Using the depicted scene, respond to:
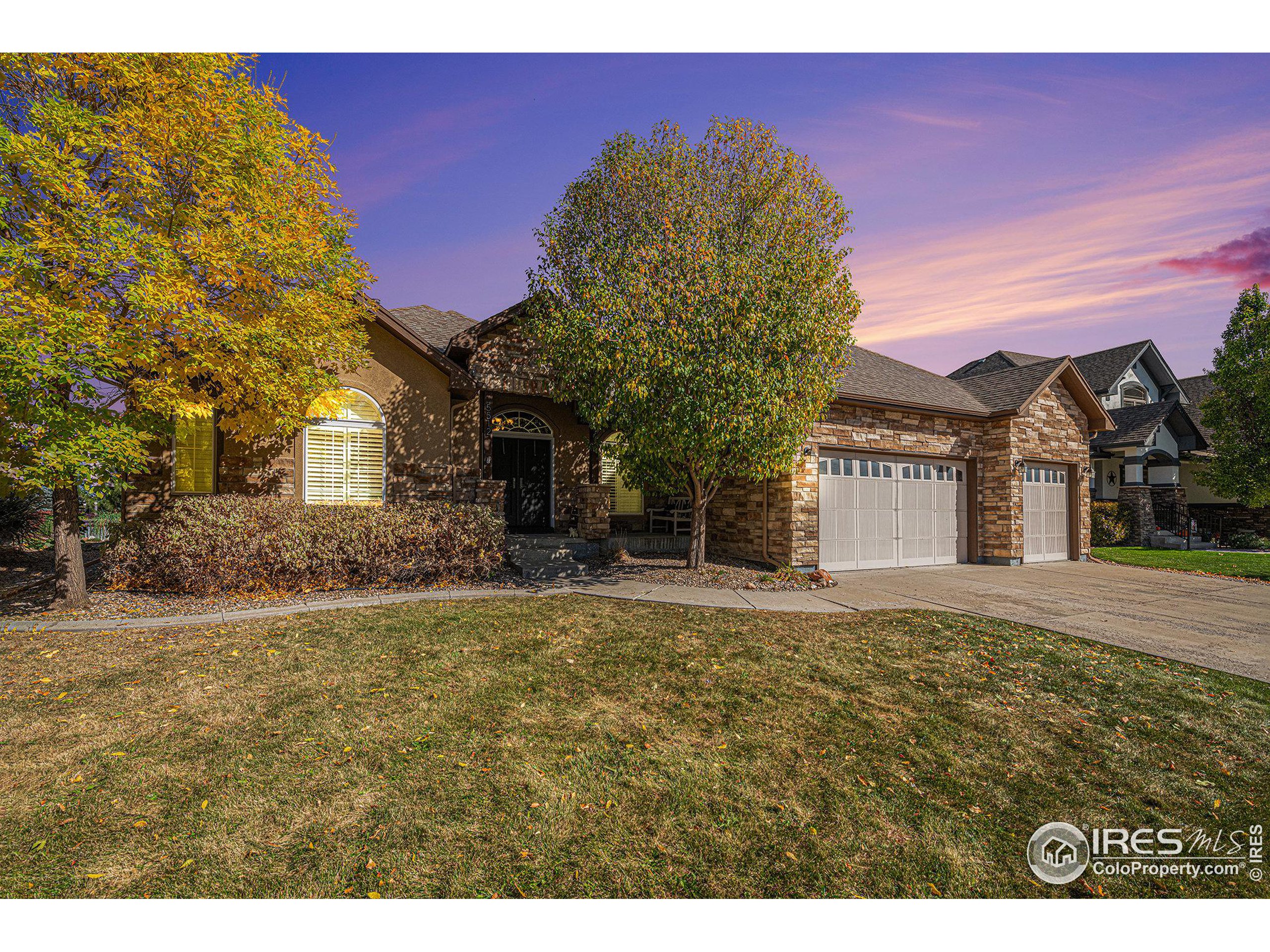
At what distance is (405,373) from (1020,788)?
1122 centimetres

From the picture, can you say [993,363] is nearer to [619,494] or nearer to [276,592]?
[619,494]

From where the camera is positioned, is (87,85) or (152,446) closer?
(87,85)

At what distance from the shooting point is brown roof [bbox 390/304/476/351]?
13312 millimetres

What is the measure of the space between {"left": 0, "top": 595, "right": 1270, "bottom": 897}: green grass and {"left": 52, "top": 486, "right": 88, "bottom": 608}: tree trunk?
1248 millimetres

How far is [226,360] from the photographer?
296 inches

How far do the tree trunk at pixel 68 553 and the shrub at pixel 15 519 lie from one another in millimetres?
5800

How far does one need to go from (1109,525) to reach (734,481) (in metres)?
16.1

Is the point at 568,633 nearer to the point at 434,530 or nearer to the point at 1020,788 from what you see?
the point at 434,530

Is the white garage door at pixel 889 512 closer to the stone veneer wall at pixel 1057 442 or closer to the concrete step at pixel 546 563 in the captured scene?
the stone veneer wall at pixel 1057 442

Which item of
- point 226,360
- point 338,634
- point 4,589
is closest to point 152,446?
point 4,589

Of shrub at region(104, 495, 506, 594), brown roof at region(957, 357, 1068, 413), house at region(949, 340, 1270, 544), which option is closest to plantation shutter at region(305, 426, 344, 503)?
shrub at region(104, 495, 506, 594)

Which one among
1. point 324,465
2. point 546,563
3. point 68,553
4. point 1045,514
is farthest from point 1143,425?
point 68,553

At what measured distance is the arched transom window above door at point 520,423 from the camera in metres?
13.2

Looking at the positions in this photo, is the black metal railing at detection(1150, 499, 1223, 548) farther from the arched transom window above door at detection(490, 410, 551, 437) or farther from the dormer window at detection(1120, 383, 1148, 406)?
the arched transom window above door at detection(490, 410, 551, 437)
